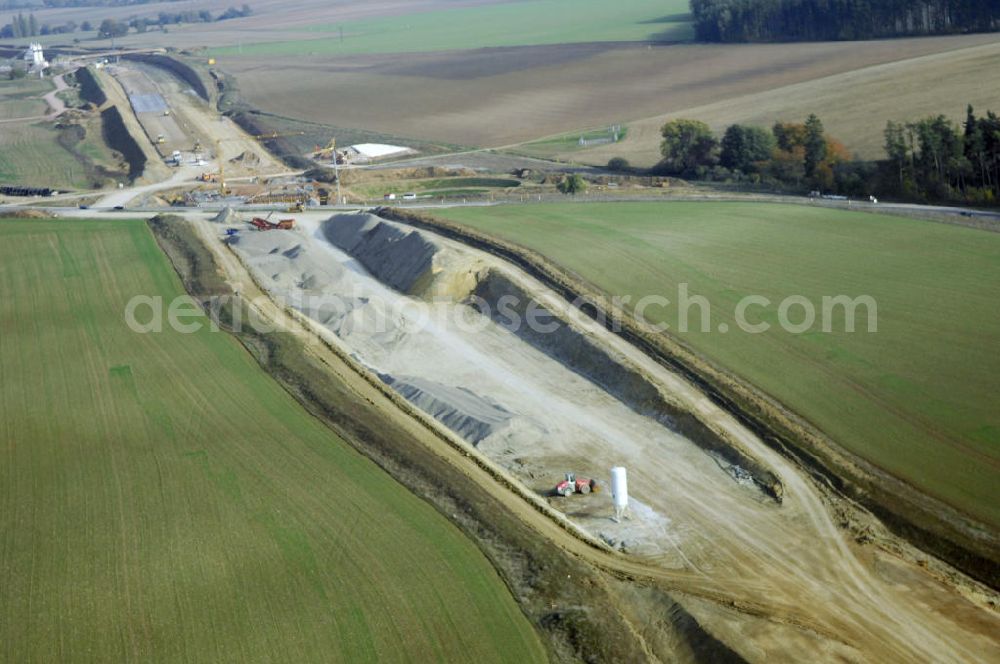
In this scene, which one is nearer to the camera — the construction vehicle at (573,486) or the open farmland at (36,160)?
the construction vehicle at (573,486)

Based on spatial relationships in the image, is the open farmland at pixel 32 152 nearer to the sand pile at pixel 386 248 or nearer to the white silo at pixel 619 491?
the sand pile at pixel 386 248

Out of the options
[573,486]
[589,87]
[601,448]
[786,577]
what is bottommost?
[786,577]

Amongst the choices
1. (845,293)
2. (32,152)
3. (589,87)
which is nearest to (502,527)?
(845,293)

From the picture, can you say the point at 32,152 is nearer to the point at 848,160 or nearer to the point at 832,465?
the point at 848,160

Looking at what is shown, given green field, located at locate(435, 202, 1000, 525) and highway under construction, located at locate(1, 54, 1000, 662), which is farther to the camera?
green field, located at locate(435, 202, 1000, 525)

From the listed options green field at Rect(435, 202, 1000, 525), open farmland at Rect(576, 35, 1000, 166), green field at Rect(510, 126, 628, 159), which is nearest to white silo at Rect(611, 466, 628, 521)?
green field at Rect(435, 202, 1000, 525)

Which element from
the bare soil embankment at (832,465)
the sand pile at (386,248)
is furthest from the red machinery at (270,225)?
the bare soil embankment at (832,465)

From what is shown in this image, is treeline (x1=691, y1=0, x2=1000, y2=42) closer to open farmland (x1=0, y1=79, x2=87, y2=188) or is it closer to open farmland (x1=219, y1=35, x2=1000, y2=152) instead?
open farmland (x1=219, y1=35, x2=1000, y2=152)
